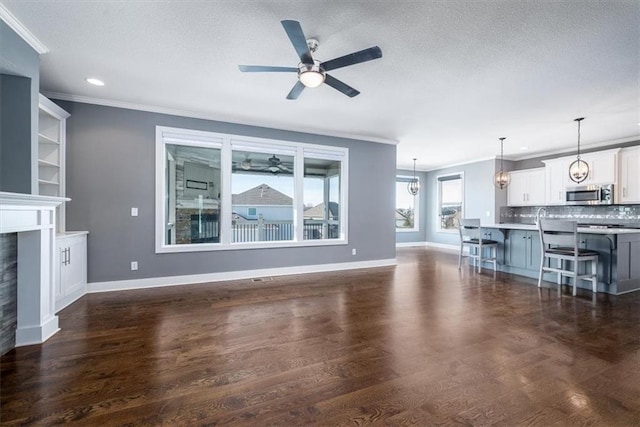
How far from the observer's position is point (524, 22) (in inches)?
88.9

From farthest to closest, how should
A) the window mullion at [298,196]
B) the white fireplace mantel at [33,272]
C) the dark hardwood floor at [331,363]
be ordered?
the window mullion at [298,196]
the white fireplace mantel at [33,272]
the dark hardwood floor at [331,363]

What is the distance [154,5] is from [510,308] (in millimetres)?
4552

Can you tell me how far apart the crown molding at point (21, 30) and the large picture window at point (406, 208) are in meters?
8.52

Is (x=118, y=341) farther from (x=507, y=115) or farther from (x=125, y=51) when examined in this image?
(x=507, y=115)

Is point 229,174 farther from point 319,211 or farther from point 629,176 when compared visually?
point 629,176

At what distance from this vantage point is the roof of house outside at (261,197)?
4926mm

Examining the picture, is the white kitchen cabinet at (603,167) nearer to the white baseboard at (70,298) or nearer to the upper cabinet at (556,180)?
the upper cabinet at (556,180)

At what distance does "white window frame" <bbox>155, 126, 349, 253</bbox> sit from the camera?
168 inches

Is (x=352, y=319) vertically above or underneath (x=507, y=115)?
underneath

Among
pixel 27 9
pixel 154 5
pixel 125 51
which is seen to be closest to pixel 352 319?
pixel 154 5

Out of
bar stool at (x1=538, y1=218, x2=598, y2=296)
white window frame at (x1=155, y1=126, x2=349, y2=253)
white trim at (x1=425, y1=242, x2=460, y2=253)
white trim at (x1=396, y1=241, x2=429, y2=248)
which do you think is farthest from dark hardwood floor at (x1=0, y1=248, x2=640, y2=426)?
white trim at (x1=396, y1=241, x2=429, y2=248)

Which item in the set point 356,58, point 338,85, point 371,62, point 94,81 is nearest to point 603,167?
point 371,62

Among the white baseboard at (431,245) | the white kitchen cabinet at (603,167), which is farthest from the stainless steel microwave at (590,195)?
the white baseboard at (431,245)

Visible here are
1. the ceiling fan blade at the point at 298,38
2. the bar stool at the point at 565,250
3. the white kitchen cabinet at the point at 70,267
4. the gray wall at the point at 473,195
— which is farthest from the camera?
the gray wall at the point at 473,195
